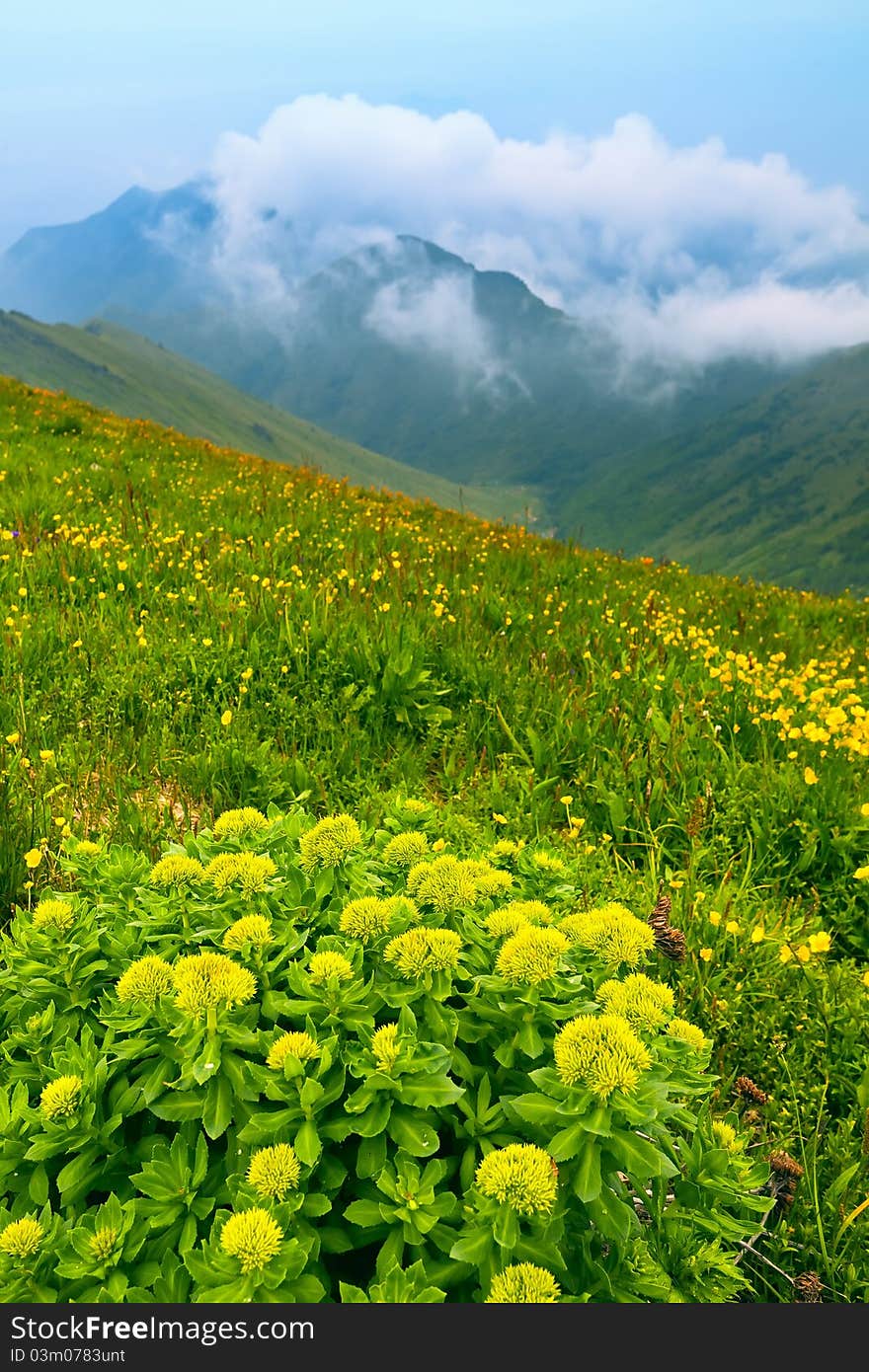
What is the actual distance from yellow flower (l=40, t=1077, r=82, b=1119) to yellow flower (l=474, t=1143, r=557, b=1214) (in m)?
0.95

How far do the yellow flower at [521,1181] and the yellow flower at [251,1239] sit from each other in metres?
0.42

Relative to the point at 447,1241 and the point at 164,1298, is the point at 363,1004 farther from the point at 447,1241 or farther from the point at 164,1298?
the point at 164,1298

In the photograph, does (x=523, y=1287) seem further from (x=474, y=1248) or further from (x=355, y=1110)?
(x=355, y=1110)

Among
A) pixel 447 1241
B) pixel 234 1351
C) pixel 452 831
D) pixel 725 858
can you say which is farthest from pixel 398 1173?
pixel 725 858

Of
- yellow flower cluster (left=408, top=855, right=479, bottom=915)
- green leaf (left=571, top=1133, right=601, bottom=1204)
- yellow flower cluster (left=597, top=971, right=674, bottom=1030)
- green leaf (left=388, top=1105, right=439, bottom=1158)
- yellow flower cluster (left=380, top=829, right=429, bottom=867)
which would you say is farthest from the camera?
yellow flower cluster (left=380, top=829, right=429, bottom=867)

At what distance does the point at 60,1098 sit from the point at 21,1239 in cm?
26

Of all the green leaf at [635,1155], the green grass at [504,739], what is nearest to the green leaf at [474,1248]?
the green leaf at [635,1155]

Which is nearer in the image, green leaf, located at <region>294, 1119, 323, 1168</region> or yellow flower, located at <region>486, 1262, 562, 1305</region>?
yellow flower, located at <region>486, 1262, 562, 1305</region>

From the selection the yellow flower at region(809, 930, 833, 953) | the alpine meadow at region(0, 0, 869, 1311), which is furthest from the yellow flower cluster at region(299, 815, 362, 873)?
the yellow flower at region(809, 930, 833, 953)

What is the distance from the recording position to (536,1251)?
1533mm

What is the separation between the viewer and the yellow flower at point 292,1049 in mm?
1729

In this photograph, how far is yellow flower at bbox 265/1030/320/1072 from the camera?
1729mm

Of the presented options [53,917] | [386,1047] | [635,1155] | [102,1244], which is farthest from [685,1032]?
[53,917]

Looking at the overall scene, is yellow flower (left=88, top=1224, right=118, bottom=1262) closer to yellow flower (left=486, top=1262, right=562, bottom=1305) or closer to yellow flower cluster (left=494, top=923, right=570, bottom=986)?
yellow flower (left=486, top=1262, right=562, bottom=1305)
